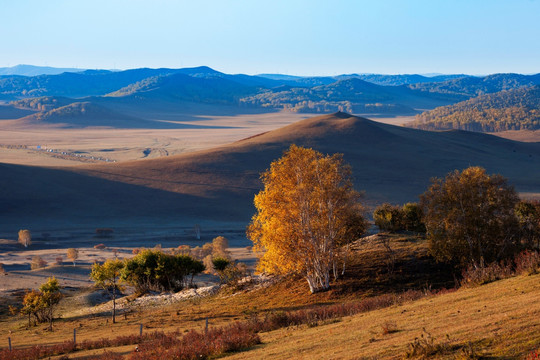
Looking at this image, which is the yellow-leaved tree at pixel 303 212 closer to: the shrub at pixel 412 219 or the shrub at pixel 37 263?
→ the shrub at pixel 412 219

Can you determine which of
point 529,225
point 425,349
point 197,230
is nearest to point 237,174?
point 197,230

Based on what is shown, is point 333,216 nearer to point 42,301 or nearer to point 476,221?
point 476,221

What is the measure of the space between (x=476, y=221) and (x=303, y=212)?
946 centimetres

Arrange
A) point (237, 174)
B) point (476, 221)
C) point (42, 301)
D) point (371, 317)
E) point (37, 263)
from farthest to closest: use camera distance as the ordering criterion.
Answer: point (237, 174) < point (37, 263) < point (42, 301) < point (476, 221) < point (371, 317)

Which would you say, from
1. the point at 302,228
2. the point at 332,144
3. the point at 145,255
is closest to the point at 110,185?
the point at 332,144

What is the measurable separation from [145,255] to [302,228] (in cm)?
1703

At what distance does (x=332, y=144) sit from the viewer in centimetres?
13562

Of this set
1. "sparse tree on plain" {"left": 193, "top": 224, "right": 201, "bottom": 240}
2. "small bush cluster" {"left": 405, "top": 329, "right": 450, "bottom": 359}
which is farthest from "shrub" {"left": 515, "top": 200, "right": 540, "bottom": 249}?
"sparse tree on plain" {"left": 193, "top": 224, "right": 201, "bottom": 240}

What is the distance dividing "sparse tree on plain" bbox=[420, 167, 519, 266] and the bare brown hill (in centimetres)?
5924

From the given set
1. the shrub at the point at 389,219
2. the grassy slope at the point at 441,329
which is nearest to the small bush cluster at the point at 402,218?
the shrub at the point at 389,219

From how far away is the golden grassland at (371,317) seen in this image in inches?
524

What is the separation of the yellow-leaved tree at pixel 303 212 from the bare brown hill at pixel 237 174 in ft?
187

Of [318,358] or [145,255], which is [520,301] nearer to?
[318,358]

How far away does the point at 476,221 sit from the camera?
30906 mm
